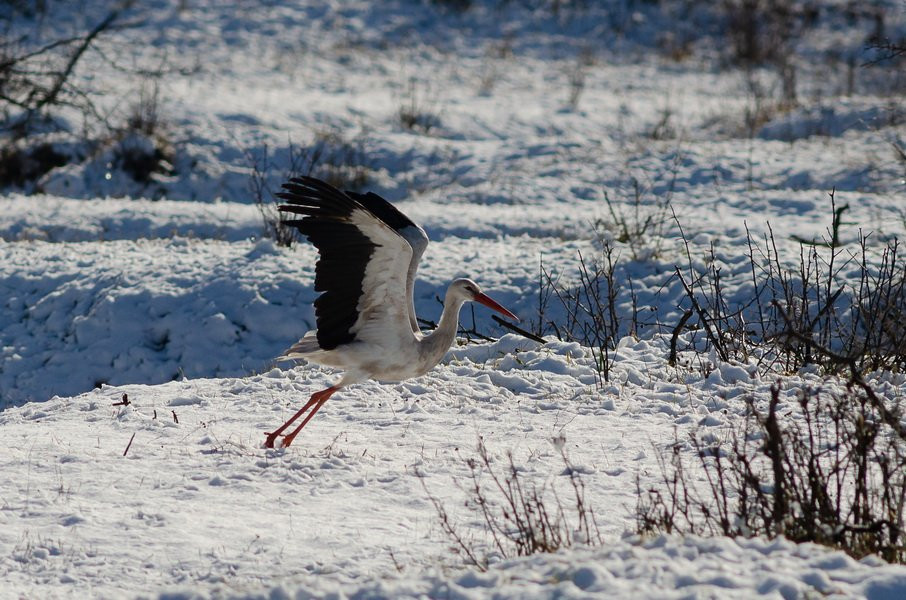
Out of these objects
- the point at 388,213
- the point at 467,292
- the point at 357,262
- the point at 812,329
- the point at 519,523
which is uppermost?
the point at 388,213

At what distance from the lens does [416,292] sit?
10227 mm

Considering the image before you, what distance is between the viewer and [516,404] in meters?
6.98

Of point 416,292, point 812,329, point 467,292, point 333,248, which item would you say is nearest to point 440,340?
point 467,292

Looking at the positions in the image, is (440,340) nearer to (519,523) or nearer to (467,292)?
(467,292)

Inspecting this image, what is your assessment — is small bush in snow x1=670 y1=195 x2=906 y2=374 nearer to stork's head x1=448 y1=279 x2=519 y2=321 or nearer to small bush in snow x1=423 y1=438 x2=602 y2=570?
stork's head x1=448 y1=279 x2=519 y2=321

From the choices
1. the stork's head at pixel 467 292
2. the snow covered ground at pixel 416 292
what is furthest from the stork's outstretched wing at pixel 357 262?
the snow covered ground at pixel 416 292

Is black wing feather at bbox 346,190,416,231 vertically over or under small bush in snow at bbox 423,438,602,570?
over

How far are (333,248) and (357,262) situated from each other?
0.15 m

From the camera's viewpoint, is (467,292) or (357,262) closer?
(357,262)

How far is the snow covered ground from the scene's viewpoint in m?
4.30

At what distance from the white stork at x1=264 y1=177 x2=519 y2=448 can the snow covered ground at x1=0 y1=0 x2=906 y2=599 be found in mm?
476

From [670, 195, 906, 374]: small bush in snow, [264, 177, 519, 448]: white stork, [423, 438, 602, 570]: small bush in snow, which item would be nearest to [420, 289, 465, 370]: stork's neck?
[264, 177, 519, 448]: white stork

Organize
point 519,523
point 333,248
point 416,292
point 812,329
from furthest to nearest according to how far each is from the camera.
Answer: point 416,292 → point 812,329 → point 333,248 → point 519,523

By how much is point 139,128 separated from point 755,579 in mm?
13798
